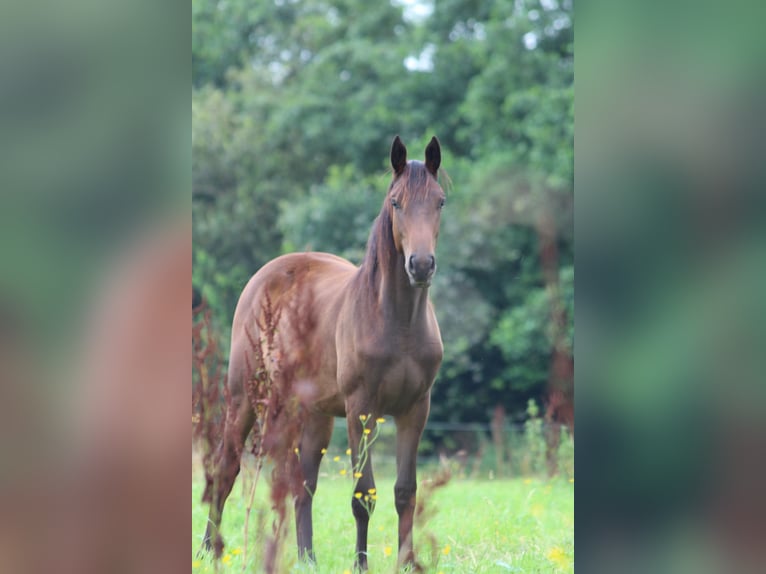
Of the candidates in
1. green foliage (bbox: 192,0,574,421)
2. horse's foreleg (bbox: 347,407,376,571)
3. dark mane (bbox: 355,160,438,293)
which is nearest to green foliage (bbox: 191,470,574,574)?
horse's foreleg (bbox: 347,407,376,571)

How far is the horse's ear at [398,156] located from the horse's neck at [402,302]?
46cm

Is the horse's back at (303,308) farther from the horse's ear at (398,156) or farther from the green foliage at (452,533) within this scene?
the horse's ear at (398,156)

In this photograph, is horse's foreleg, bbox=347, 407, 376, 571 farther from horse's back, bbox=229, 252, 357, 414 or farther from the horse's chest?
horse's back, bbox=229, 252, 357, 414

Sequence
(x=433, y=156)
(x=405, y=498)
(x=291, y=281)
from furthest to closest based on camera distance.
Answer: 1. (x=291, y=281)
2. (x=405, y=498)
3. (x=433, y=156)

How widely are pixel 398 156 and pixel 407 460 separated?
1.60 m

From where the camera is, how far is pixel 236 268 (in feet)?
53.9

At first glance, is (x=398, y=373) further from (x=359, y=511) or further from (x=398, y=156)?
(x=398, y=156)

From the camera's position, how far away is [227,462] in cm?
503

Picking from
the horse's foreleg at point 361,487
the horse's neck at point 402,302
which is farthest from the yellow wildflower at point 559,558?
the horse's neck at point 402,302

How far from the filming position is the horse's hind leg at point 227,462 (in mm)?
2902

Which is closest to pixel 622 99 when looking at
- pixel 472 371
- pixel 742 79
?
pixel 742 79

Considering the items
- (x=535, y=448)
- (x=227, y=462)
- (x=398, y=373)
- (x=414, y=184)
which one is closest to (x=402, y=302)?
(x=398, y=373)

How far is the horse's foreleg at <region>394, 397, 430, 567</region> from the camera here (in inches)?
178

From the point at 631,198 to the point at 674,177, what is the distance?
0.08 meters
